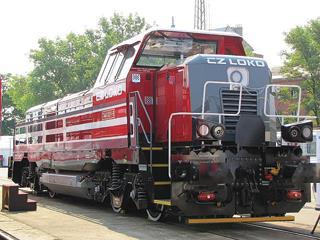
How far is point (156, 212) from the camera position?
10.8m

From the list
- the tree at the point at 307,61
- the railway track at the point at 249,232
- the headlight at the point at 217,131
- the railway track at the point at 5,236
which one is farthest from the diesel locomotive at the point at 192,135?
the tree at the point at 307,61

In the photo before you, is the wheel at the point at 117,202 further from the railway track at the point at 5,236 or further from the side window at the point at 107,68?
the railway track at the point at 5,236

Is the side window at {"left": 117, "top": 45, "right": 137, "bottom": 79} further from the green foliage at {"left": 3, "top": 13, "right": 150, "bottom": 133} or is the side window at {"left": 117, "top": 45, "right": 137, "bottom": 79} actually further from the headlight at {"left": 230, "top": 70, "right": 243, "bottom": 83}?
the green foliage at {"left": 3, "top": 13, "right": 150, "bottom": 133}

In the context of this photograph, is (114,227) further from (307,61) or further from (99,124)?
(307,61)

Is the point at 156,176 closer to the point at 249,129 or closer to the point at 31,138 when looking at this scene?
the point at 249,129

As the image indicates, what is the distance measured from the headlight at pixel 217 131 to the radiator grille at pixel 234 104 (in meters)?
0.75

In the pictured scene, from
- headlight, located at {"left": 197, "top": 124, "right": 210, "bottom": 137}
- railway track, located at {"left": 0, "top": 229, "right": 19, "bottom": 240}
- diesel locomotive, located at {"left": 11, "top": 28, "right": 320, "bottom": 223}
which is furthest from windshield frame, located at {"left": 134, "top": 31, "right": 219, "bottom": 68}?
railway track, located at {"left": 0, "top": 229, "right": 19, "bottom": 240}

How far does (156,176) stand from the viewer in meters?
10.1

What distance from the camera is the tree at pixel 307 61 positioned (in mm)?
36312

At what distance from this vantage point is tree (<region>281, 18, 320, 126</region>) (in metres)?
36.3

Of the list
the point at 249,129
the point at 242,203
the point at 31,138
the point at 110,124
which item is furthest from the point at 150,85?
the point at 31,138

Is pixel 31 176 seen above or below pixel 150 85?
below

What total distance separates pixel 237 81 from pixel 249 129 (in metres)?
1.12

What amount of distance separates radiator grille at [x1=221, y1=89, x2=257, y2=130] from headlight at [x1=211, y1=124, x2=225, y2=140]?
2.45 ft
